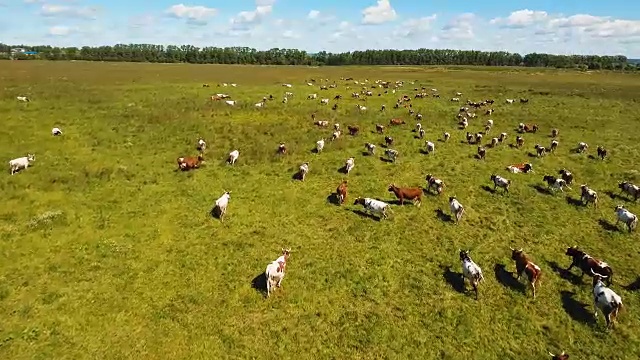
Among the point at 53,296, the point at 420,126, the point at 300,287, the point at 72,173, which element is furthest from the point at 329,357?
the point at 420,126

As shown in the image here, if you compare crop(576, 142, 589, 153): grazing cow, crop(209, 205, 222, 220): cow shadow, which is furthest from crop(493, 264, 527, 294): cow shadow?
crop(576, 142, 589, 153): grazing cow

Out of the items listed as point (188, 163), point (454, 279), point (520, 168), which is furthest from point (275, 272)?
point (520, 168)

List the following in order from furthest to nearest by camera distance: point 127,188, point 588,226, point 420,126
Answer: point 420,126 < point 127,188 < point 588,226

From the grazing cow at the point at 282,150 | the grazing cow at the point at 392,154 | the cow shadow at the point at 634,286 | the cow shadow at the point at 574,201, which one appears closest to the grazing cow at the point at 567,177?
the cow shadow at the point at 574,201

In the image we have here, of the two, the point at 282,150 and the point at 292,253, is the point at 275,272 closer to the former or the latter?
the point at 292,253

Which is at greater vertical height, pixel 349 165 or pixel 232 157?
pixel 232 157

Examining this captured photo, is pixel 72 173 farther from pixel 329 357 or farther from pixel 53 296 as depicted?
pixel 329 357
